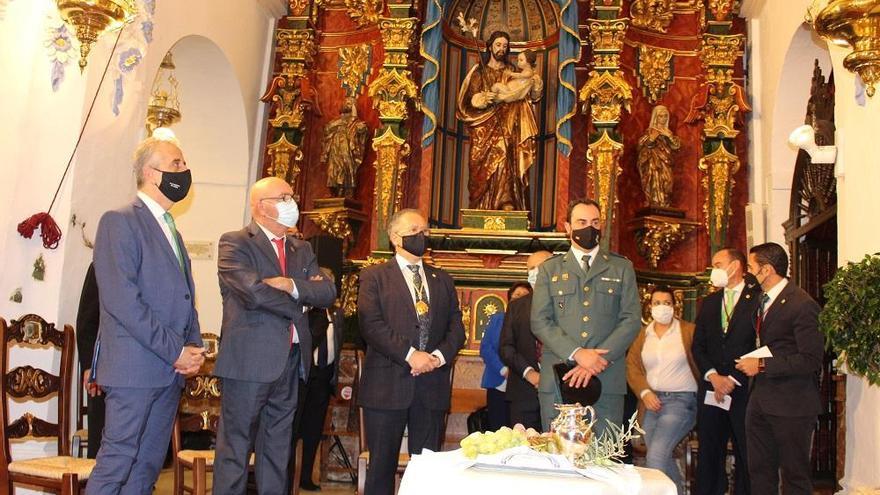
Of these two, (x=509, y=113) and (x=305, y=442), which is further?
(x=509, y=113)

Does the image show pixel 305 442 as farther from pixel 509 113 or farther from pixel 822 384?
pixel 509 113

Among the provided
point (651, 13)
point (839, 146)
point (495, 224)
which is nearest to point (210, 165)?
point (495, 224)

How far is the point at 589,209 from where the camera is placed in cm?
496

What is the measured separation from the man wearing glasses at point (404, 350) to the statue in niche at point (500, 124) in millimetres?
4626

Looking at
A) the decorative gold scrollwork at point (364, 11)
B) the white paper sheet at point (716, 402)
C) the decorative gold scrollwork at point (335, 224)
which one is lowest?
the white paper sheet at point (716, 402)

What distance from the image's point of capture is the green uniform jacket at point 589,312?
15.9 ft

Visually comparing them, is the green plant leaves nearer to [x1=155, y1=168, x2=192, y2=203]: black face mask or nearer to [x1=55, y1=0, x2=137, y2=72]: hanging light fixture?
[x1=155, y1=168, x2=192, y2=203]: black face mask

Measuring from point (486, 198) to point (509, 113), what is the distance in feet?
3.00

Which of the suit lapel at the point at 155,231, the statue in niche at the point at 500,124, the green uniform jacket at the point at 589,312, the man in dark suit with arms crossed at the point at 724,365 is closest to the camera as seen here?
the suit lapel at the point at 155,231

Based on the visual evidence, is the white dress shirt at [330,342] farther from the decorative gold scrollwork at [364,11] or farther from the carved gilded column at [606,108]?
the decorative gold scrollwork at [364,11]

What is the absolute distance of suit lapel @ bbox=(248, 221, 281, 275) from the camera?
4562mm

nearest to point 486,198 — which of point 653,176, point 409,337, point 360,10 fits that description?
point 653,176

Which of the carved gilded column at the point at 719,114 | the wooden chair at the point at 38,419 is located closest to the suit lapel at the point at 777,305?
the wooden chair at the point at 38,419

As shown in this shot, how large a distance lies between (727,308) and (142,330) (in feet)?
12.2
